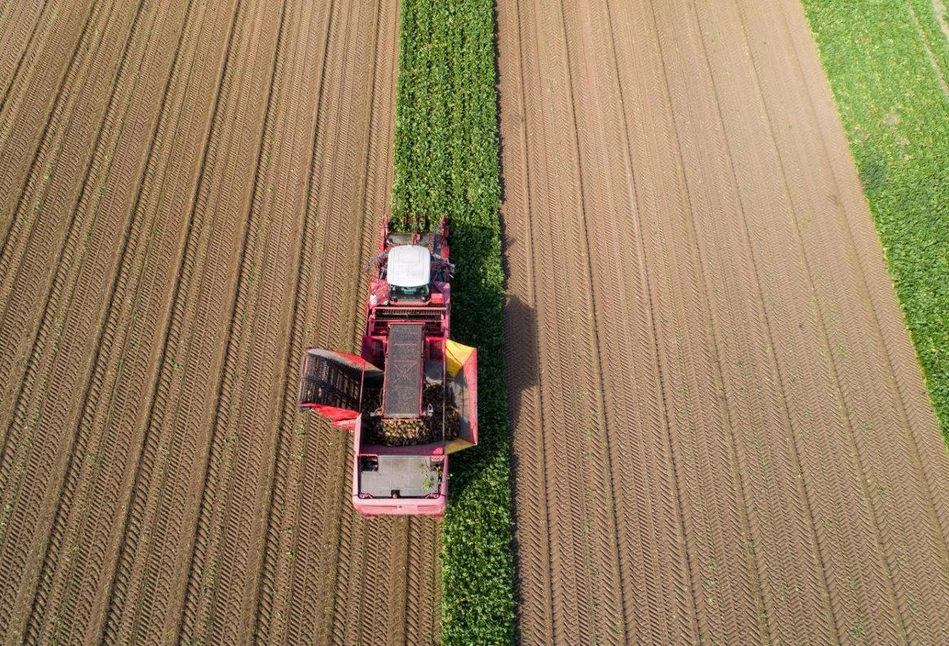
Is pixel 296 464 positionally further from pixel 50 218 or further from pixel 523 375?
pixel 50 218

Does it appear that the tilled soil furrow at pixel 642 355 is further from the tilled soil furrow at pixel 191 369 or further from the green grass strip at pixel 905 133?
the tilled soil furrow at pixel 191 369

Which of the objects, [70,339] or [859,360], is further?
[859,360]

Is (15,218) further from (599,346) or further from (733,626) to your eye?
(733,626)

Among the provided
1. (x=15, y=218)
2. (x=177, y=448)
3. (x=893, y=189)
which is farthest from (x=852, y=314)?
(x=15, y=218)

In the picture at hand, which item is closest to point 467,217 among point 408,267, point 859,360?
point 408,267

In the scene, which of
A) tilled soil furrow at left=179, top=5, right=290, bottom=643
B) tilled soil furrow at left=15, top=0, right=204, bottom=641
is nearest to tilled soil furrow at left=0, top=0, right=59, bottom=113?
tilled soil furrow at left=15, top=0, right=204, bottom=641

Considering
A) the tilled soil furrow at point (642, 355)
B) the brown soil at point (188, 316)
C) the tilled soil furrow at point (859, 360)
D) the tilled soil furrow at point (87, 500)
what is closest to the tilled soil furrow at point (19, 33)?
the brown soil at point (188, 316)
